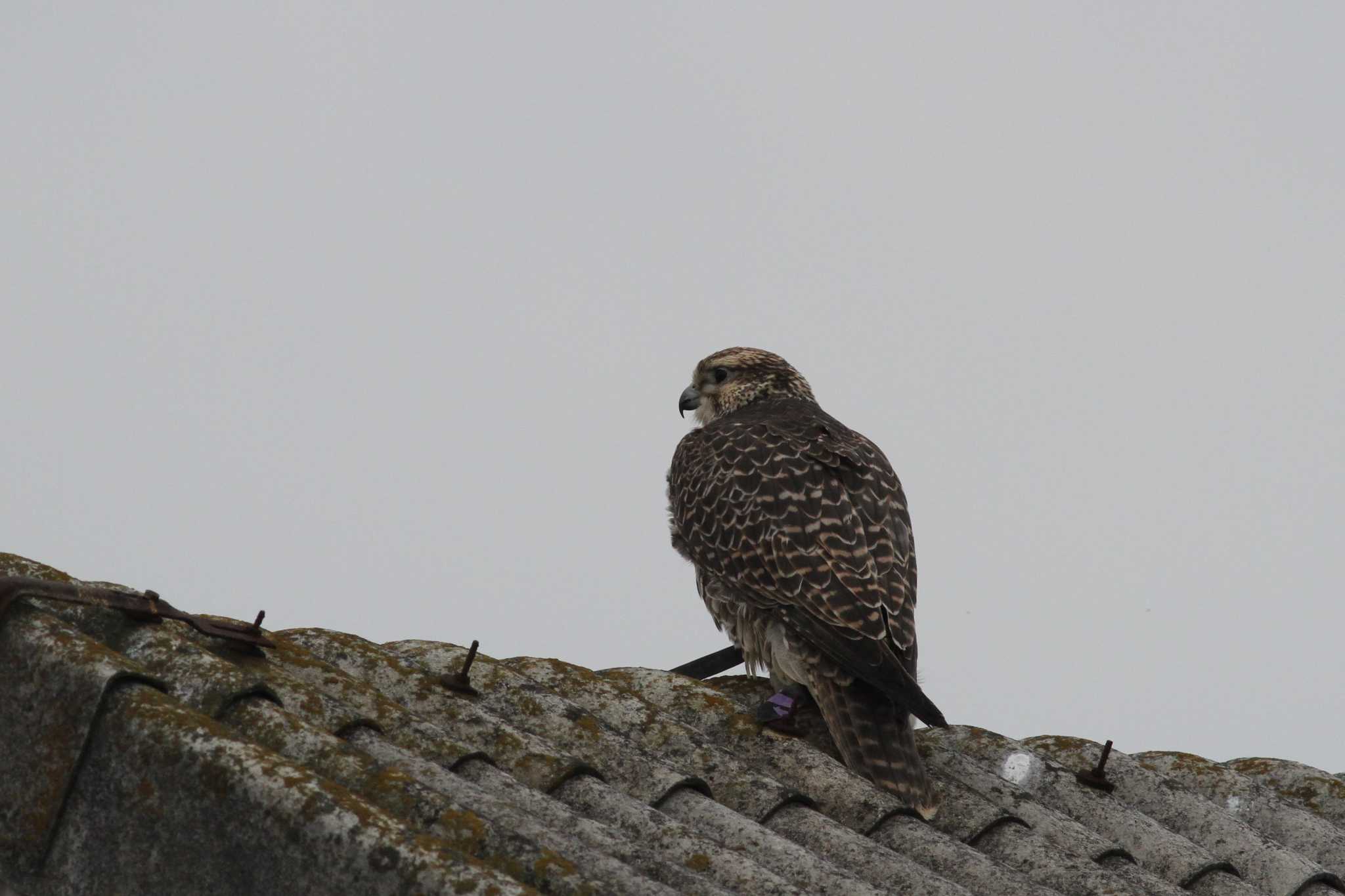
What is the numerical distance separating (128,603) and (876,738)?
2763mm

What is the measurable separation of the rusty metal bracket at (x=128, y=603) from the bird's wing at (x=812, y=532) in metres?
2.44

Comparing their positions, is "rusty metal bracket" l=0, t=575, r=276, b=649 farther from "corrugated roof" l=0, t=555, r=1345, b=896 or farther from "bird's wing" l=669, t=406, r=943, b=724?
"bird's wing" l=669, t=406, r=943, b=724

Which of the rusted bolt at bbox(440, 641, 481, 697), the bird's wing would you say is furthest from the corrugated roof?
the bird's wing

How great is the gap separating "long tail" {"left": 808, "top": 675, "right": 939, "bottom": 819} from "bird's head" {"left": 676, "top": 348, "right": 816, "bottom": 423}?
2.93 meters

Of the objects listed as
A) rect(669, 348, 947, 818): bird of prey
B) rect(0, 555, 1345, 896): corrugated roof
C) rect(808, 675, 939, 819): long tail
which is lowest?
rect(0, 555, 1345, 896): corrugated roof

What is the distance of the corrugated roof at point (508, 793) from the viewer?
3.11 m

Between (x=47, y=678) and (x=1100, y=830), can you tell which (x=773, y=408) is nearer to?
(x=1100, y=830)

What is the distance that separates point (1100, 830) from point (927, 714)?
701mm

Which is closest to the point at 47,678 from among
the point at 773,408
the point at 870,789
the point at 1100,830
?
the point at 870,789

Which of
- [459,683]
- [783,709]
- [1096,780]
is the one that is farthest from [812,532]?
[459,683]

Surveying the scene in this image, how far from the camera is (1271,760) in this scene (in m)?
A: 6.74

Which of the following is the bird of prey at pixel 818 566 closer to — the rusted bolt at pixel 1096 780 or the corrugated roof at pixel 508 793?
the corrugated roof at pixel 508 793

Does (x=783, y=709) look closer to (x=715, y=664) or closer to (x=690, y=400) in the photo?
(x=715, y=664)

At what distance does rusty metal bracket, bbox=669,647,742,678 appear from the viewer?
6.97 meters
